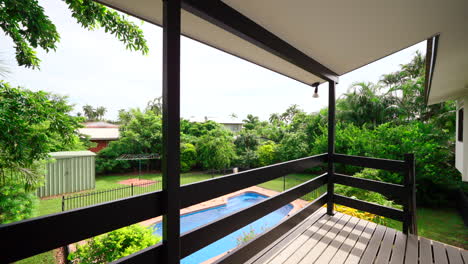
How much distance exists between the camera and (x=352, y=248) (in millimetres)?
1886

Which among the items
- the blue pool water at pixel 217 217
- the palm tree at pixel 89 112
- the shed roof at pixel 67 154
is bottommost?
the blue pool water at pixel 217 217

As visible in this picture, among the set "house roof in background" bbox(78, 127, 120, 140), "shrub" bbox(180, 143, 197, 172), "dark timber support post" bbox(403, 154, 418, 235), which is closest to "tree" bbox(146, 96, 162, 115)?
"house roof in background" bbox(78, 127, 120, 140)

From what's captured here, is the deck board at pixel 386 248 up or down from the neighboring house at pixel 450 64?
down

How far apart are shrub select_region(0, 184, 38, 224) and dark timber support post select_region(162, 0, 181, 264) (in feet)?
19.4

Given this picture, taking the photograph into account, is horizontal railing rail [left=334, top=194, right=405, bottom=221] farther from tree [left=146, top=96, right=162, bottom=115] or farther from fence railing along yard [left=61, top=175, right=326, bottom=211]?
tree [left=146, top=96, right=162, bottom=115]

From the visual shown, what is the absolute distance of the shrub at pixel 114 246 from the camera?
3.39m

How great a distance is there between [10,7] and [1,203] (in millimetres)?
4268

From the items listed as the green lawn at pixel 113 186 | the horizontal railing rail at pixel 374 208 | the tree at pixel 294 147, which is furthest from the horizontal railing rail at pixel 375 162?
the tree at pixel 294 147

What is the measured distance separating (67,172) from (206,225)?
12.4m

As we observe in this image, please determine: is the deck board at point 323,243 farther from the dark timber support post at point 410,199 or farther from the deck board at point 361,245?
the dark timber support post at point 410,199

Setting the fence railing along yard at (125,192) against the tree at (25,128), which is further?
the fence railing along yard at (125,192)

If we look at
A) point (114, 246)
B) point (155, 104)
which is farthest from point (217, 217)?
point (155, 104)

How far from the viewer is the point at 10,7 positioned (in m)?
3.70

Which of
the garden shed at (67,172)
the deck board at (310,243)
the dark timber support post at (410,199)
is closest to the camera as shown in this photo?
the deck board at (310,243)
